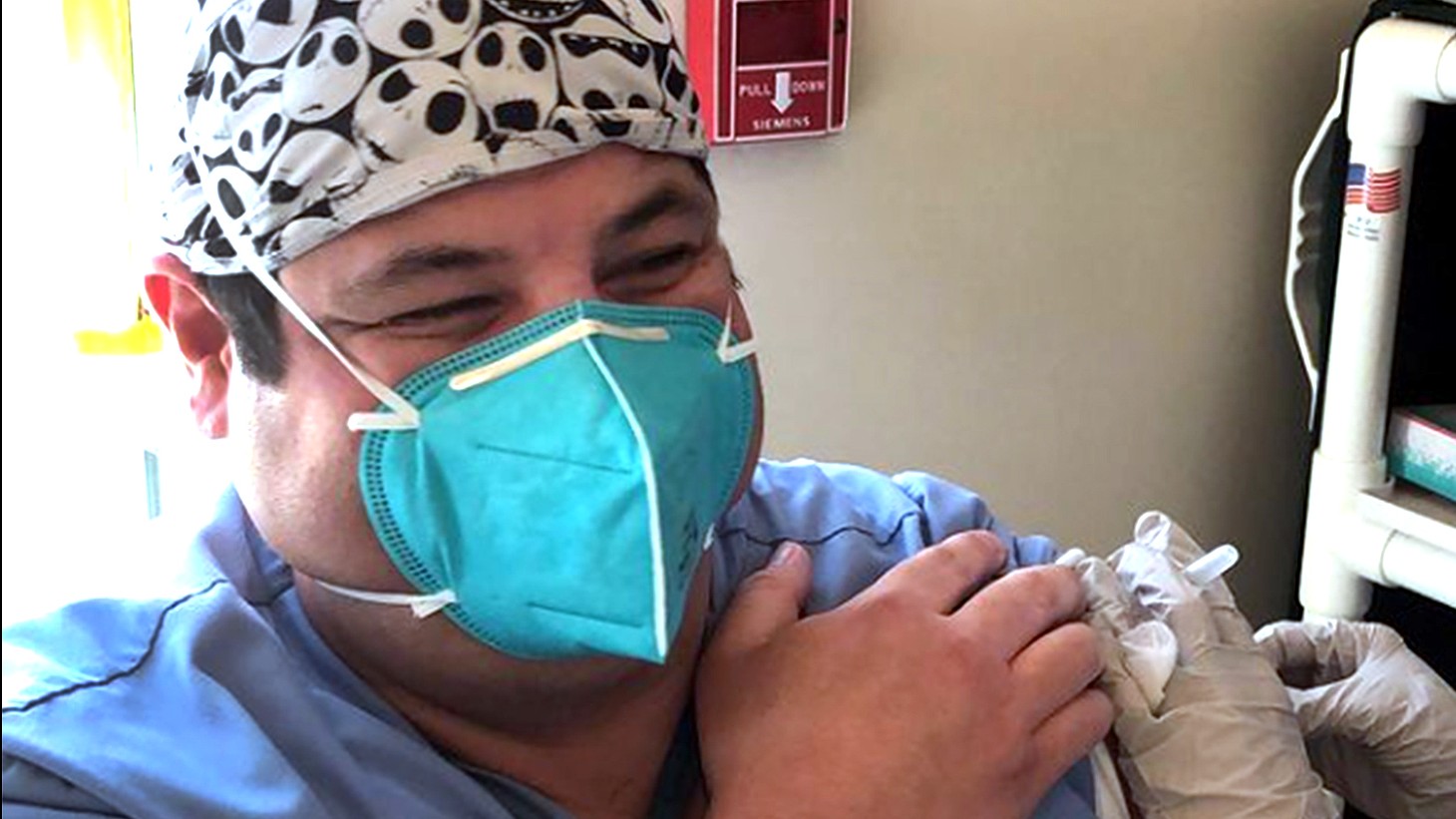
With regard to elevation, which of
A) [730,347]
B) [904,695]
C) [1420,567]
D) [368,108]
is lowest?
[1420,567]

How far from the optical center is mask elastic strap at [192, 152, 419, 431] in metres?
1.03

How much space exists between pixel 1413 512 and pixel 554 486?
1.16m

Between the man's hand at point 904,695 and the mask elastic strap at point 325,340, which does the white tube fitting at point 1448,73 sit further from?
the mask elastic strap at point 325,340

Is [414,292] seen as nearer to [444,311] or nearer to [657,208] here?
[444,311]

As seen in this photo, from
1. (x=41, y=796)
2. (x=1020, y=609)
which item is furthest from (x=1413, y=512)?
(x=41, y=796)

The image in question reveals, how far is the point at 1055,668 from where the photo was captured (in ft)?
3.88

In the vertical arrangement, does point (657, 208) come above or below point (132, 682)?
above

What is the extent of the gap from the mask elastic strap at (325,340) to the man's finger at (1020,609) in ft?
1.25

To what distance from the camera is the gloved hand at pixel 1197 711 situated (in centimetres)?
117

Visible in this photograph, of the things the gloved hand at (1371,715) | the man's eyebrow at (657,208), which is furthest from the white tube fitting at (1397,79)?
the man's eyebrow at (657,208)

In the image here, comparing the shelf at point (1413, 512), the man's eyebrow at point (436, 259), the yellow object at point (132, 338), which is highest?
the man's eyebrow at point (436, 259)

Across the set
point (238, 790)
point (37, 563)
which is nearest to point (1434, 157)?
point (238, 790)

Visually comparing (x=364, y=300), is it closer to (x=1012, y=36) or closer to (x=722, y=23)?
(x=722, y=23)

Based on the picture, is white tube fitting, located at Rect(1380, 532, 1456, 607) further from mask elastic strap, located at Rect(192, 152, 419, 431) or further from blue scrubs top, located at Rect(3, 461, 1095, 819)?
mask elastic strap, located at Rect(192, 152, 419, 431)
